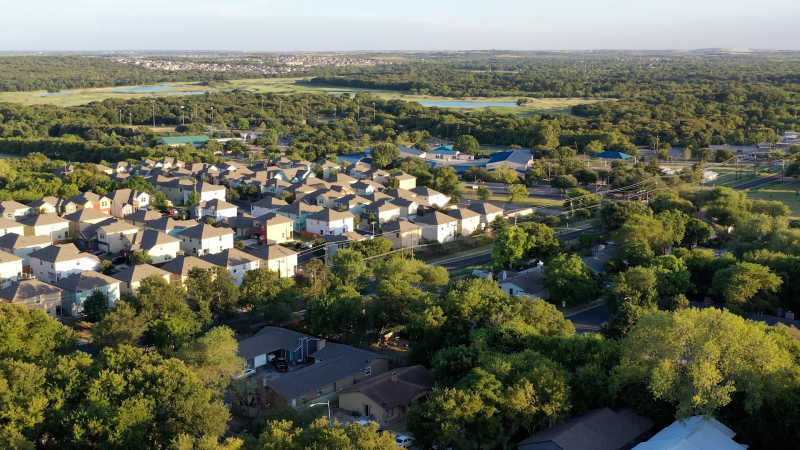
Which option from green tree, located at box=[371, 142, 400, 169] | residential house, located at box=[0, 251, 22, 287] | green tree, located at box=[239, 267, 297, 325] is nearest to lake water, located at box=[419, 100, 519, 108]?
green tree, located at box=[371, 142, 400, 169]

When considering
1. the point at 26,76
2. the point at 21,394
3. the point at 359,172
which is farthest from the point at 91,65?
the point at 21,394

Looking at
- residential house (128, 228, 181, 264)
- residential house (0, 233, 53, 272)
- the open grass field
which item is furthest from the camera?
the open grass field

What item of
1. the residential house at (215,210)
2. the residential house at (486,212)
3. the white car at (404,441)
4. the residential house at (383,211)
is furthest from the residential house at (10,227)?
the white car at (404,441)

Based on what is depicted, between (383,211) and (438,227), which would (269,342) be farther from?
(383,211)

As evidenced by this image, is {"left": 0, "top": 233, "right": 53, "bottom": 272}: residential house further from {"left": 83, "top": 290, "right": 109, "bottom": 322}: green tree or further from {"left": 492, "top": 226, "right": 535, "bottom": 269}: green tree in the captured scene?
{"left": 492, "top": 226, "right": 535, "bottom": 269}: green tree

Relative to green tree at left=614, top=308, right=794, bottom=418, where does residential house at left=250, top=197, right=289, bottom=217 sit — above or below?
below

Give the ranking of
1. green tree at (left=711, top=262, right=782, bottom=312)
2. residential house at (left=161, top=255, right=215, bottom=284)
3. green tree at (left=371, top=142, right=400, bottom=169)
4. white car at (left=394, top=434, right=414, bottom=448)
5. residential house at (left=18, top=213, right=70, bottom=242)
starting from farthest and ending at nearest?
green tree at (left=371, top=142, right=400, bottom=169) < residential house at (left=18, top=213, right=70, bottom=242) < residential house at (left=161, top=255, right=215, bottom=284) < green tree at (left=711, top=262, right=782, bottom=312) < white car at (left=394, top=434, right=414, bottom=448)

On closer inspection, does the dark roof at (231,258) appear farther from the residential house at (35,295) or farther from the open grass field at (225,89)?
the open grass field at (225,89)
